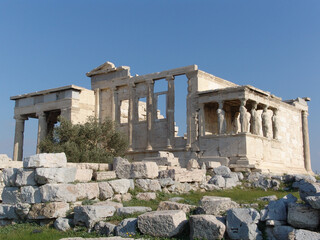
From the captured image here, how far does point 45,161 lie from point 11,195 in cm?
123

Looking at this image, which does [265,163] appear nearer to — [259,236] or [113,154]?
[113,154]

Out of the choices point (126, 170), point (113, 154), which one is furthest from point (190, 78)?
point (126, 170)

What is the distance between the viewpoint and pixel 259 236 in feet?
20.8

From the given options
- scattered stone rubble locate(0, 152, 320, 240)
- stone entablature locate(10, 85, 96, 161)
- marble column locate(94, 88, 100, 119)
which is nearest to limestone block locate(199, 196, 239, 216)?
scattered stone rubble locate(0, 152, 320, 240)

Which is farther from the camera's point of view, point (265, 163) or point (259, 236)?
point (265, 163)

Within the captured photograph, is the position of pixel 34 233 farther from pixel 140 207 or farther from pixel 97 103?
pixel 97 103

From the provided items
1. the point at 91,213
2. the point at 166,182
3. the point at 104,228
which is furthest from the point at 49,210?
the point at 166,182

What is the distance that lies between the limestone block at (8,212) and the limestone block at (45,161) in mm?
994

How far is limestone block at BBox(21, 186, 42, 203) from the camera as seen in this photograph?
A: 9.36 metres

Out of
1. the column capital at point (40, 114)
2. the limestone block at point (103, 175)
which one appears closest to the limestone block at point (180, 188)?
the limestone block at point (103, 175)

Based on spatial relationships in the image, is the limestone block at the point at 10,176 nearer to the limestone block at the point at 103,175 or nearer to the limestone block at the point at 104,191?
the limestone block at the point at 104,191

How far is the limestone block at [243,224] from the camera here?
250 inches

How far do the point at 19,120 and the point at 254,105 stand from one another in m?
14.2

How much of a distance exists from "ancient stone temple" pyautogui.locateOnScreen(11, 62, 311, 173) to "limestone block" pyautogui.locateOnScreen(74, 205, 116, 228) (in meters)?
10.9
